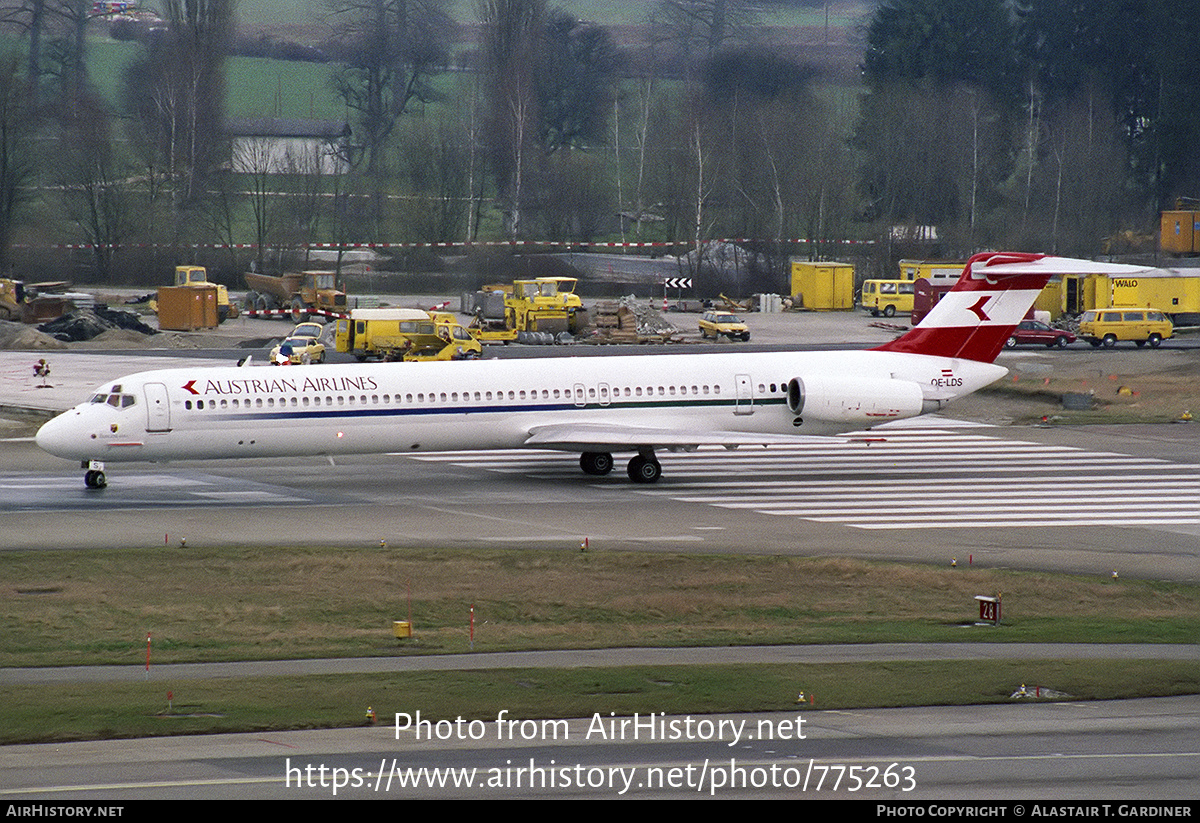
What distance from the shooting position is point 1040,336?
65.9m

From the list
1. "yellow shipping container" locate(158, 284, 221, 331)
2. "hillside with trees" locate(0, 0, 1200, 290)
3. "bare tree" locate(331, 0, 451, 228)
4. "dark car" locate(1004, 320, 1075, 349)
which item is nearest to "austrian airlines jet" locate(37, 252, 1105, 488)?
"dark car" locate(1004, 320, 1075, 349)

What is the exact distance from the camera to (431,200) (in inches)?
3784

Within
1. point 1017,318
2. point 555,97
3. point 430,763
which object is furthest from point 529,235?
point 430,763

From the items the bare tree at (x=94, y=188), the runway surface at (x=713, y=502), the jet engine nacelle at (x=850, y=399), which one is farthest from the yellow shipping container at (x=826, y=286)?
the jet engine nacelle at (x=850, y=399)

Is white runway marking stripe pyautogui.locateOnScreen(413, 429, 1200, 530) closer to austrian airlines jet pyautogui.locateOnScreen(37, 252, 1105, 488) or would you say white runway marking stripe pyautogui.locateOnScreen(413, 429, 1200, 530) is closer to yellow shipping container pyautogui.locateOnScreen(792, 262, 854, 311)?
austrian airlines jet pyautogui.locateOnScreen(37, 252, 1105, 488)

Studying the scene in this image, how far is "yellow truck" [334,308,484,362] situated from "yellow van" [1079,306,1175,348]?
2717cm

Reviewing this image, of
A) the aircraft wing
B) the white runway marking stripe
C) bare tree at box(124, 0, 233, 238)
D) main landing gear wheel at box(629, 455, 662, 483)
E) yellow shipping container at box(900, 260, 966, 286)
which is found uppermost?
bare tree at box(124, 0, 233, 238)

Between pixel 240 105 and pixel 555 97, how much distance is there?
26287mm

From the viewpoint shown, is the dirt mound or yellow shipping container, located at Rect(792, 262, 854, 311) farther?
yellow shipping container, located at Rect(792, 262, 854, 311)

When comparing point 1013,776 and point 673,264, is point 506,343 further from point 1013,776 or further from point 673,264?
point 1013,776

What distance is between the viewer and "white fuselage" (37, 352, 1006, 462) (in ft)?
110

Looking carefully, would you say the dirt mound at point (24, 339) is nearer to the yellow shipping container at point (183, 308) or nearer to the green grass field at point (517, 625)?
the yellow shipping container at point (183, 308)

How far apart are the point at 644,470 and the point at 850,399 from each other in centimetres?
525

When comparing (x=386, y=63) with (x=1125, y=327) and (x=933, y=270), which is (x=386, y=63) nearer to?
(x=933, y=270)
